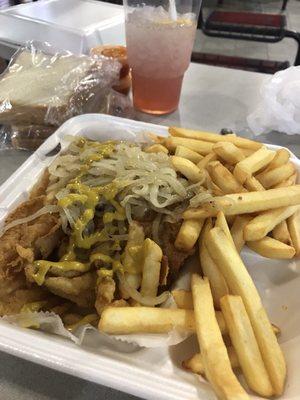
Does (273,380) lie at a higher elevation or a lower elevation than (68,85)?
lower

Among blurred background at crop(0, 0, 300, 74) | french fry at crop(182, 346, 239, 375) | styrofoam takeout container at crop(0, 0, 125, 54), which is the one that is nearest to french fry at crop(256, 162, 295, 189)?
french fry at crop(182, 346, 239, 375)

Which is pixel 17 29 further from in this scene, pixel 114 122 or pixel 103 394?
pixel 103 394

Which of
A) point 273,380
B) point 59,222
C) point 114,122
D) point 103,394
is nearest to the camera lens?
point 273,380

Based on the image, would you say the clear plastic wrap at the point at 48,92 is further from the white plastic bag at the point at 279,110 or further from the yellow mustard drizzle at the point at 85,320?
the yellow mustard drizzle at the point at 85,320

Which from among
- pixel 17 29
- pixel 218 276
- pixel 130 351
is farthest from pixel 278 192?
pixel 17 29

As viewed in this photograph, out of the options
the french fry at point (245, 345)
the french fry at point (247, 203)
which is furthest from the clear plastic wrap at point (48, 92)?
the french fry at point (245, 345)

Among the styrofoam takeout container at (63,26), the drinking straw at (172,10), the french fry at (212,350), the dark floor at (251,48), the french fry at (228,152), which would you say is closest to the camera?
the french fry at (212,350)

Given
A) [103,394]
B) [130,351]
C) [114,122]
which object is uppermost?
[114,122]
